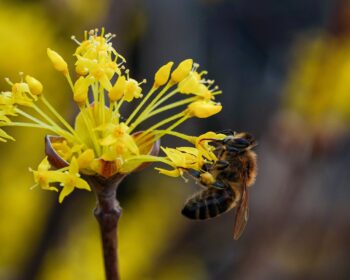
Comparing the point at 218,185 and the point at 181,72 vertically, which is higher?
the point at 181,72

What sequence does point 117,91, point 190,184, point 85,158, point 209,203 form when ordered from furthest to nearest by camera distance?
point 190,184 → point 209,203 → point 117,91 → point 85,158

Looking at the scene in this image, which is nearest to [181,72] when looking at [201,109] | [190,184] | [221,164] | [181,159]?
[201,109]

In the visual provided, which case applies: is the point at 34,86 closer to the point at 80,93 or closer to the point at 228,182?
the point at 80,93

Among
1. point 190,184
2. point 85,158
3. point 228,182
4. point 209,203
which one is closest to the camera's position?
point 85,158

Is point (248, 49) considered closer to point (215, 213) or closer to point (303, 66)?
point (303, 66)

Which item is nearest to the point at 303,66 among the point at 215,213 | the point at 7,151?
the point at 7,151
